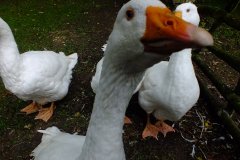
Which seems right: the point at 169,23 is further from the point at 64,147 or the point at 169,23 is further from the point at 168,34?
the point at 64,147

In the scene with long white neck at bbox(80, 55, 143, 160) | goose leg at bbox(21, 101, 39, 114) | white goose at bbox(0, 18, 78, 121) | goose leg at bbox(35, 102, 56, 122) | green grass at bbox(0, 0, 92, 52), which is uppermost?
long white neck at bbox(80, 55, 143, 160)

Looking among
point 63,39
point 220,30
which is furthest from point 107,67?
point 220,30

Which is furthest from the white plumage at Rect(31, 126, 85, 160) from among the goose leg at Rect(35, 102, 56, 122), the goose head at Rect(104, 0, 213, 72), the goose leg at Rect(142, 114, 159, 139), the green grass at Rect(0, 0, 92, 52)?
the green grass at Rect(0, 0, 92, 52)

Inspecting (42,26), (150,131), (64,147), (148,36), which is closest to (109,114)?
(148,36)

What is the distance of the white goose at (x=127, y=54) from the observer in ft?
4.47

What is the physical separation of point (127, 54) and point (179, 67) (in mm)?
1819

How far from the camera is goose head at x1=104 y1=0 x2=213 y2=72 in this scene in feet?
4.35

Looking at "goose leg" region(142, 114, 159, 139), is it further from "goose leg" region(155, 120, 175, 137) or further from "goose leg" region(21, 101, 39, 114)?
"goose leg" region(21, 101, 39, 114)

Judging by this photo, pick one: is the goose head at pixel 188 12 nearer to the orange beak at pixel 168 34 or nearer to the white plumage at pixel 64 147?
the white plumage at pixel 64 147

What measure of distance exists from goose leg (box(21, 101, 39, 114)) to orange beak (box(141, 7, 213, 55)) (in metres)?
3.01

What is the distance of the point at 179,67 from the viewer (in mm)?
3334

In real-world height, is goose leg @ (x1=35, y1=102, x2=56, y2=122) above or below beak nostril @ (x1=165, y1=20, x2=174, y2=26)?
below

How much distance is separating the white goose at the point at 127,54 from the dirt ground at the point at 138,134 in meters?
1.78

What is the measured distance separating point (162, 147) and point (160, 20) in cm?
254
